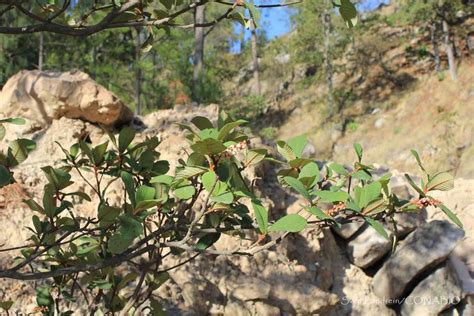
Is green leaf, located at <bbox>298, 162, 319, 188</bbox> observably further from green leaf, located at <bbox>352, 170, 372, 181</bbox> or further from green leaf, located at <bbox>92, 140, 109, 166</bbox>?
green leaf, located at <bbox>92, 140, 109, 166</bbox>

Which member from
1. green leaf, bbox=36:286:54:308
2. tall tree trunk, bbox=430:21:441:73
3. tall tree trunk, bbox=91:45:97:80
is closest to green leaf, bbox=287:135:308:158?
green leaf, bbox=36:286:54:308

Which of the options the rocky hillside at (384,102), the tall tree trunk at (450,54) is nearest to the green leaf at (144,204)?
the rocky hillside at (384,102)

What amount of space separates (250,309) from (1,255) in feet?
6.24

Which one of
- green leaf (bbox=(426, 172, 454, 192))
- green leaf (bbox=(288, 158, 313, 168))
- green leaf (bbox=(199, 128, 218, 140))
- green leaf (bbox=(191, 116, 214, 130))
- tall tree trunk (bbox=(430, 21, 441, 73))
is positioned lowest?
green leaf (bbox=(426, 172, 454, 192))

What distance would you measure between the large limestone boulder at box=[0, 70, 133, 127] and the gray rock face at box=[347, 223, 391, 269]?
2.90 meters

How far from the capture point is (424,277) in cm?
467

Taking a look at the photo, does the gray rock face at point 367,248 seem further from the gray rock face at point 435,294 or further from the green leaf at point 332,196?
the green leaf at point 332,196

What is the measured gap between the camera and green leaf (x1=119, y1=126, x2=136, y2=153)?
1938 millimetres

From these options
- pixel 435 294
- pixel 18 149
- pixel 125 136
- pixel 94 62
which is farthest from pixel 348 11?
Result: pixel 94 62

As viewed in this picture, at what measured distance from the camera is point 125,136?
6.41 ft

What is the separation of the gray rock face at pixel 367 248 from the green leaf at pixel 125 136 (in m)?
3.74

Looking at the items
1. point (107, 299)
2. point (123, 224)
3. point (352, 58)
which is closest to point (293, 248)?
point (107, 299)

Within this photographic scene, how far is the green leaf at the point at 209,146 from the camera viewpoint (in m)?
1.41

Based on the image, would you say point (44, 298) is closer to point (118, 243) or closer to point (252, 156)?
point (118, 243)
